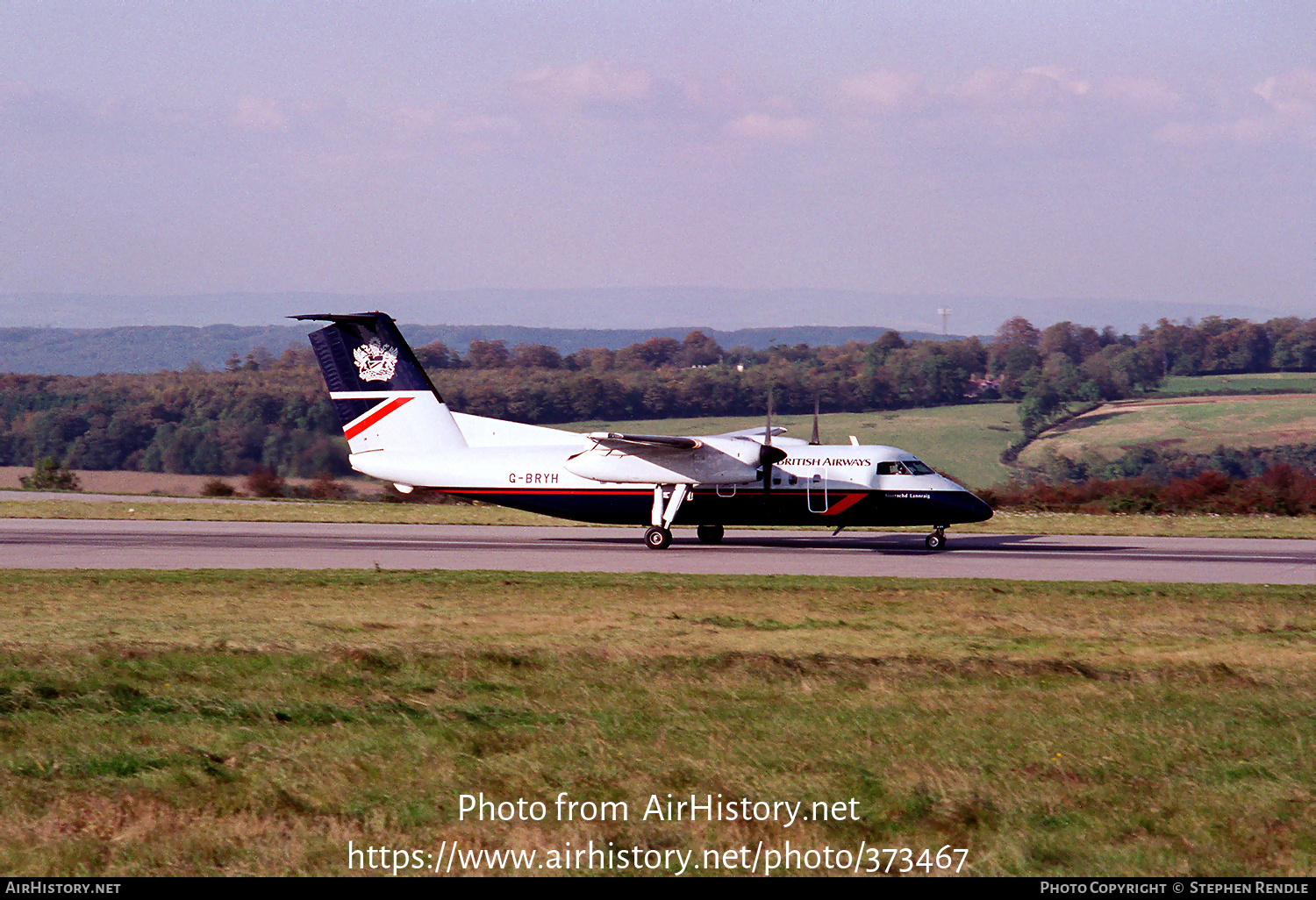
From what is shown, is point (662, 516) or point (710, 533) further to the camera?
point (710, 533)

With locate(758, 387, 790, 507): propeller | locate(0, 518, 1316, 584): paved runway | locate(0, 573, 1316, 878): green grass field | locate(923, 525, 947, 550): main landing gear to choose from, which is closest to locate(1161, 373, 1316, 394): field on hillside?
locate(0, 518, 1316, 584): paved runway

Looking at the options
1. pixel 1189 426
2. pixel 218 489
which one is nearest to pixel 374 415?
pixel 218 489

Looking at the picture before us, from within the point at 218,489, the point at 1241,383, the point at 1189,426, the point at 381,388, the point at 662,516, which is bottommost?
the point at 218,489

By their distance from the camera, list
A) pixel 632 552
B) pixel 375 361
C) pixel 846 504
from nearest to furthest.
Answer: pixel 632 552
pixel 846 504
pixel 375 361

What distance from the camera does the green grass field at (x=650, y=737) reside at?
7145mm

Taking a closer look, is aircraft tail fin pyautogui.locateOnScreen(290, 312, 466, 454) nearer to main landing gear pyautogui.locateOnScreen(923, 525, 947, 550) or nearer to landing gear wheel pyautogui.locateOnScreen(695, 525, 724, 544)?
landing gear wheel pyautogui.locateOnScreen(695, 525, 724, 544)

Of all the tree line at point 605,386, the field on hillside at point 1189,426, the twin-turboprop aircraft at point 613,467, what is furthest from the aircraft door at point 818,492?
the field on hillside at point 1189,426

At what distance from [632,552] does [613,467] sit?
9.05 feet

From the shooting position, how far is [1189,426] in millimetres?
96500

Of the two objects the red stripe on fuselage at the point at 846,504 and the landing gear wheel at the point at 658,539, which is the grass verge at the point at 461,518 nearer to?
the red stripe on fuselage at the point at 846,504

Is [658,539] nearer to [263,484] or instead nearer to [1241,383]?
[263,484]

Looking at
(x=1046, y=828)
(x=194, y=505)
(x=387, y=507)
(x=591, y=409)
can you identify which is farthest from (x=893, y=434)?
(x=1046, y=828)

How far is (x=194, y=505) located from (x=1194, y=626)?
131 feet

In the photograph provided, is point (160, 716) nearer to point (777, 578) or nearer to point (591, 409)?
point (777, 578)
